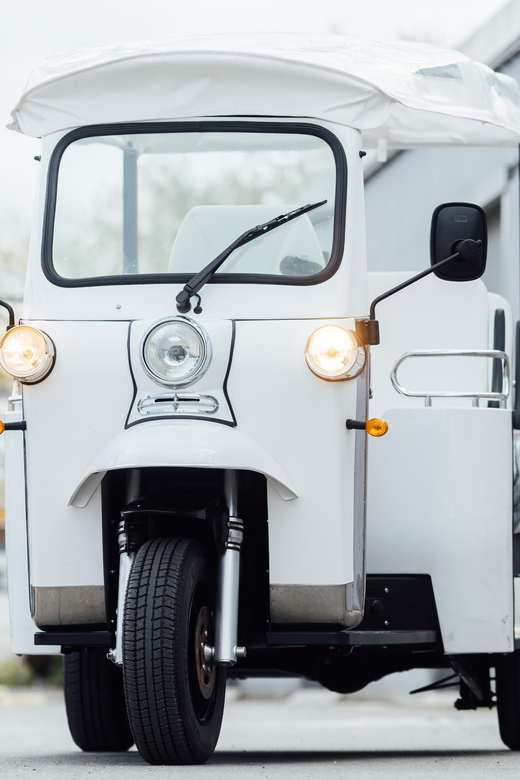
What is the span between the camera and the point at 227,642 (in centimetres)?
473

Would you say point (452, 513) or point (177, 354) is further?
point (452, 513)

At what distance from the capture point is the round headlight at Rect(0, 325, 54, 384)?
4.93 m

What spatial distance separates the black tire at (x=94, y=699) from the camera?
6.41m

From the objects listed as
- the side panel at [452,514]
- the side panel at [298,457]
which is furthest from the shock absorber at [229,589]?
the side panel at [452,514]

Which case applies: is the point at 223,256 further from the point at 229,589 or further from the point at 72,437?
the point at 229,589

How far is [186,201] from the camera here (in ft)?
18.0

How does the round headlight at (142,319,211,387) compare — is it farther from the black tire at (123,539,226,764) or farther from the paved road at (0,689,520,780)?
the paved road at (0,689,520,780)

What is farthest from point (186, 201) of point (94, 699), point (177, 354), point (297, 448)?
point (94, 699)

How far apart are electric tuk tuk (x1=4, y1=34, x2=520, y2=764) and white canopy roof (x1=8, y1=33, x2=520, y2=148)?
0.04 feet

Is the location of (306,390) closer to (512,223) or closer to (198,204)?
(198,204)

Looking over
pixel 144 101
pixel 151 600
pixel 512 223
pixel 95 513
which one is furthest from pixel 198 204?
pixel 512 223

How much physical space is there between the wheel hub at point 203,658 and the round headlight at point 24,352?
3.73 ft

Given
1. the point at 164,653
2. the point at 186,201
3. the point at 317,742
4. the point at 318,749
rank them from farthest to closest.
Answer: the point at 317,742
the point at 318,749
the point at 186,201
the point at 164,653

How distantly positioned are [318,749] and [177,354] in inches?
147
